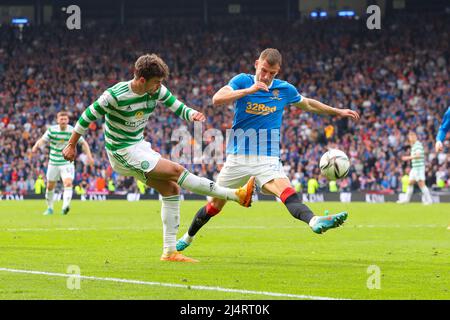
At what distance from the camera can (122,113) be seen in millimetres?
10977

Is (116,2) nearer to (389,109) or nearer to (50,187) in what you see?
(389,109)

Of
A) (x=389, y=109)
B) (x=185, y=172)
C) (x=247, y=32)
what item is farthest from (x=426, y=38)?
(x=185, y=172)

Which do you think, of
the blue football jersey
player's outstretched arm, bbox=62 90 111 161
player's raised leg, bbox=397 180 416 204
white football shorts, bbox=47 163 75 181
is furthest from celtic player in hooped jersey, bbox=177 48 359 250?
player's raised leg, bbox=397 180 416 204

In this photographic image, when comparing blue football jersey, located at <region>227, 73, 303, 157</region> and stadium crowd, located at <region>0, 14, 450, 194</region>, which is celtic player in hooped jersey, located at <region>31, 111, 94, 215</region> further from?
stadium crowd, located at <region>0, 14, 450, 194</region>

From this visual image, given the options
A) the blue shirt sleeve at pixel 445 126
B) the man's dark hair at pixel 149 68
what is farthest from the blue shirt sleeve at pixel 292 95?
the blue shirt sleeve at pixel 445 126

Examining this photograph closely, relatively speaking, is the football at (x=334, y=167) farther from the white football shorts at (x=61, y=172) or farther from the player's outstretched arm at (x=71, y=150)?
the white football shorts at (x=61, y=172)

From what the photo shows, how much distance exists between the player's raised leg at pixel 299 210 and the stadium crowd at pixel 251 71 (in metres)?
25.9

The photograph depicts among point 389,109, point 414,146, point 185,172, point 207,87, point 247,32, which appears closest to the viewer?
point 185,172

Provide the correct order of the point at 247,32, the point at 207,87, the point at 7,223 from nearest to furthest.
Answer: the point at 7,223 < the point at 207,87 < the point at 247,32

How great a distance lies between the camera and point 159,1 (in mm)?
53656

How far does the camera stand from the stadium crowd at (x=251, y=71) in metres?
40.6

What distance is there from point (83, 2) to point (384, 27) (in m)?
17.3

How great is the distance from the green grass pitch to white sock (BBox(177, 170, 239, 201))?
0.84 m

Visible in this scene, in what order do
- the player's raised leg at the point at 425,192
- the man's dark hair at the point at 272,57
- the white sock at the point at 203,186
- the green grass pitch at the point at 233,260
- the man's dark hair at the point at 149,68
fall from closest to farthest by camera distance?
the green grass pitch at the point at 233,260, the man's dark hair at the point at 149,68, the white sock at the point at 203,186, the man's dark hair at the point at 272,57, the player's raised leg at the point at 425,192
